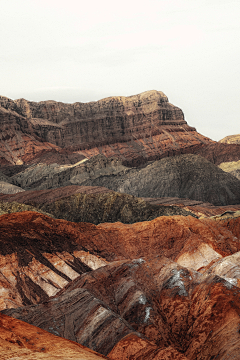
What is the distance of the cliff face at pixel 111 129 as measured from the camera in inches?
7047

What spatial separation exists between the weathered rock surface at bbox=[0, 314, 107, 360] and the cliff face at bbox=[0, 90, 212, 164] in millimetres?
151321

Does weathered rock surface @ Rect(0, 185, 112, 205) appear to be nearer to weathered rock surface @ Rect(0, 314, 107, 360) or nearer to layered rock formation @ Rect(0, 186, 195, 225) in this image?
layered rock formation @ Rect(0, 186, 195, 225)

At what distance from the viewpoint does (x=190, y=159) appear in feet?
374

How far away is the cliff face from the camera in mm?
179000

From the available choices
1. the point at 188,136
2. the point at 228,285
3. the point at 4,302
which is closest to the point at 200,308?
the point at 228,285

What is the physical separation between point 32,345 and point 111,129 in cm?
18053

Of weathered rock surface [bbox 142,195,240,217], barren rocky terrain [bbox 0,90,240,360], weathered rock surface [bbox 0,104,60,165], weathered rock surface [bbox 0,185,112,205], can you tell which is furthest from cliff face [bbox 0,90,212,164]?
weathered rock surface [bbox 142,195,240,217]

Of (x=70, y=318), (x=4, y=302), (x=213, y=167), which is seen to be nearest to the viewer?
(x=70, y=318)

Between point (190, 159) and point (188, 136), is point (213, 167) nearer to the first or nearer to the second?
point (190, 159)

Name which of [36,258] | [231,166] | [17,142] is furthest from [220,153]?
[36,258]

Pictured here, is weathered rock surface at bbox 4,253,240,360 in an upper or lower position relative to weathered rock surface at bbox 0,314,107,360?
lower

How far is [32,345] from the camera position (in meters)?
17.9

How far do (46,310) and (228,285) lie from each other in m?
11.9

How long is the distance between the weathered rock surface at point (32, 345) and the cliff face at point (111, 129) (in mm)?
151321
